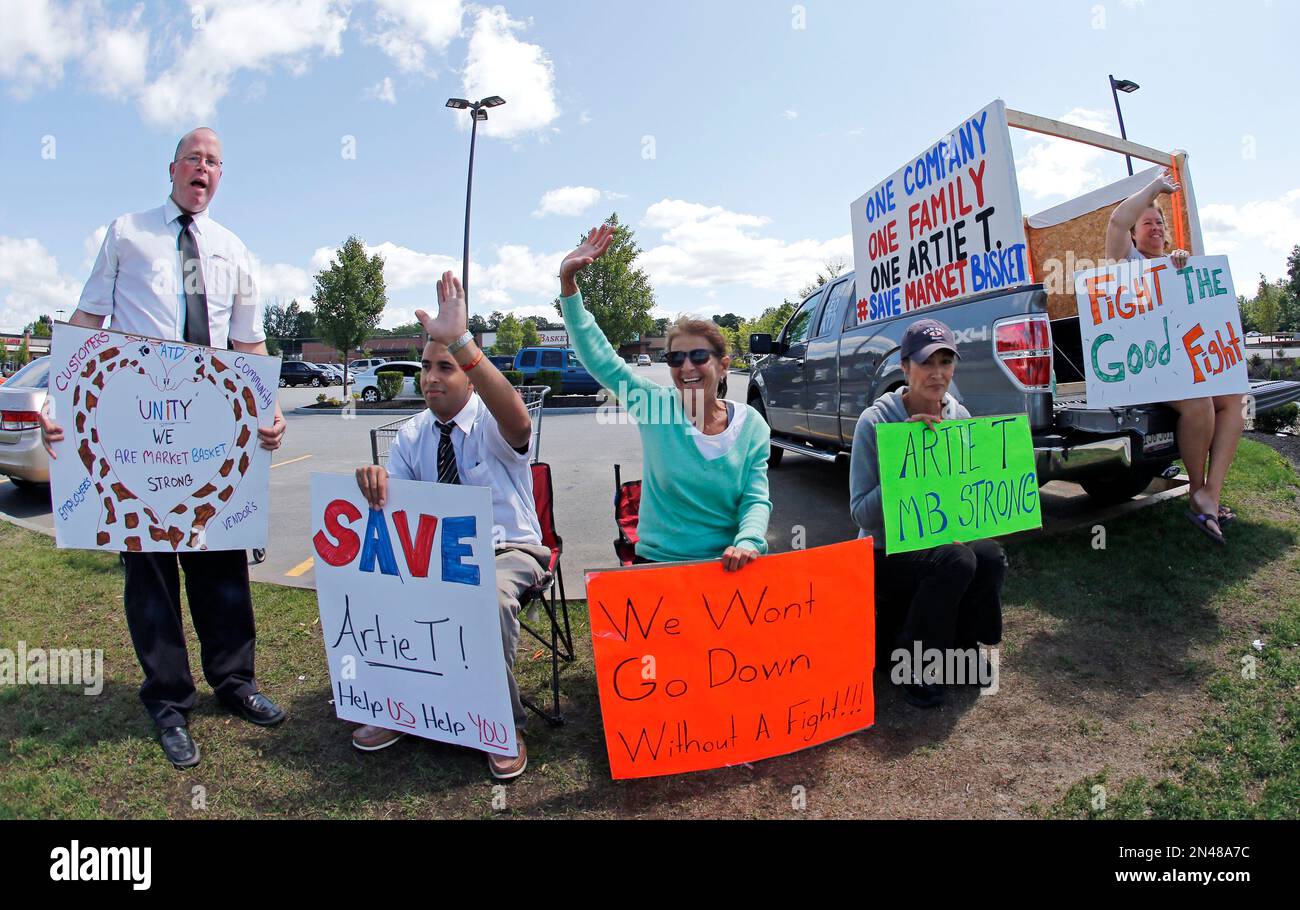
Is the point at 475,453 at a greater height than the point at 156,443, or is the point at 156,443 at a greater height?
the point at 156,443

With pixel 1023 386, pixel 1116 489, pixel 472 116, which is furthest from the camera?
pixel 472 116

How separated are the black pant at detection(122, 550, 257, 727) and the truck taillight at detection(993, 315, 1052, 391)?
3.96 m

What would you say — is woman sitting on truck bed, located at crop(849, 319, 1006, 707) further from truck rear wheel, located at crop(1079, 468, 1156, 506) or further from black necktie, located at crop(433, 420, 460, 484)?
truck rear wheel, located at crop(1079, 468, 1156, 506)

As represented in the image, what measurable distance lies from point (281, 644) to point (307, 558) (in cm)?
167

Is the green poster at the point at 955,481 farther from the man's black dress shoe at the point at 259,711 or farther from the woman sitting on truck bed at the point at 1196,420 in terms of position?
the man's black dress shoe at the point at 259,711

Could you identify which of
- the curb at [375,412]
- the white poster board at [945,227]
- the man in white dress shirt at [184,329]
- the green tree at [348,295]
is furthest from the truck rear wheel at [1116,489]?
the green tree at [348,295]

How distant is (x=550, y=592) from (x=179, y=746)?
153 centimetres

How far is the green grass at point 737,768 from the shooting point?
244 centimetres

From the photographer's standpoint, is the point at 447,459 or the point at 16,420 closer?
the point at 447,459

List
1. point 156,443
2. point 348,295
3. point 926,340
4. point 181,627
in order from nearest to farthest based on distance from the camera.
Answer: point 156,443 → point 181,627 → point 926,340 → point 348,295

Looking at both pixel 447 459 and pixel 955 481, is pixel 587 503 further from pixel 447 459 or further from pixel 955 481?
pixel 955 481

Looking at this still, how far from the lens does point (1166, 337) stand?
3816 millimetres

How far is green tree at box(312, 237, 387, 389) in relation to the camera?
27719 millimetres

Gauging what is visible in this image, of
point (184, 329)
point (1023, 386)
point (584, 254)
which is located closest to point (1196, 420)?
point (1023, 386)
